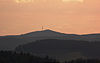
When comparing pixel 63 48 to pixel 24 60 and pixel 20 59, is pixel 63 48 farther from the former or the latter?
pixel 24 60

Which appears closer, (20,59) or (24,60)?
(24,60)

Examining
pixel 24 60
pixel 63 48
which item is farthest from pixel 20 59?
pixel 63 48

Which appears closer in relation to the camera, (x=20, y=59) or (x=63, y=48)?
(x=20, y=59)

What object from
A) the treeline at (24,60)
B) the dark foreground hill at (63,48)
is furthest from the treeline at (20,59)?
the dark foreground hill at (63,48)

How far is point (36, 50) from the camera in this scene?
83.6 m

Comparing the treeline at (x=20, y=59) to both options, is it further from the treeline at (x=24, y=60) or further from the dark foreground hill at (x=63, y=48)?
the dark foreground hill at (x=63, y=48)

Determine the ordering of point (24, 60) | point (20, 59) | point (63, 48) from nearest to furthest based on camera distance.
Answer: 1. point (24, 60)
2. point (20, 59)
3. point (63, 48)

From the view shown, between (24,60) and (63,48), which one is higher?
(24,60)

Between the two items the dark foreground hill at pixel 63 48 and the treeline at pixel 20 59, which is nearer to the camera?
the treeline at pixel 20 59

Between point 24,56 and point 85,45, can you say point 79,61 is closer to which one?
point 24,56

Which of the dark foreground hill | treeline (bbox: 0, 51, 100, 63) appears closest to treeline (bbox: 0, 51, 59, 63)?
treeline (bbox: 0, 51, 100, 63)

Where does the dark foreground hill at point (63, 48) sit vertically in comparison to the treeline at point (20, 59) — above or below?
below

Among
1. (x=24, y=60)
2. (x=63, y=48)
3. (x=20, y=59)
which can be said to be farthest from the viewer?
(x=63, y=48)

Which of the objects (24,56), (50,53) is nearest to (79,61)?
(24,56)
